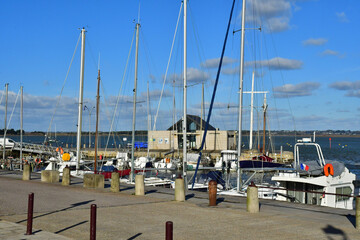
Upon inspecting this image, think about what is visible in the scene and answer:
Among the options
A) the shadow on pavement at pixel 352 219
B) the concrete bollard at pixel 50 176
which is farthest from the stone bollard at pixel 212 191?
the concrete bollard at pixel 50 176

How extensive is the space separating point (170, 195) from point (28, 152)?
63934mm

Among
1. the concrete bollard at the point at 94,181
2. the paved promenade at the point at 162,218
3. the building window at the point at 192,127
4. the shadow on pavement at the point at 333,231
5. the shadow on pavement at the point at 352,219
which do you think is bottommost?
the shadow on pavement at the point at 333,231

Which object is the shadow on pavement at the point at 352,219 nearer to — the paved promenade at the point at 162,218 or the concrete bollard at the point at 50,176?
the paved promenade at the point at 162,218

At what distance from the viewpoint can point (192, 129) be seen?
87.6 metres

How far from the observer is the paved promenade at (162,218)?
1273 cm

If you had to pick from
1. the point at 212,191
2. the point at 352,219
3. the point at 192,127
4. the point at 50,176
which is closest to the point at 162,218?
the point at 212,191

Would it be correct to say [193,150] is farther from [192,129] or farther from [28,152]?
[28,152]

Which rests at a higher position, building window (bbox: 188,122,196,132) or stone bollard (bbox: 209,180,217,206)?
building window (bbox: 188,122,196,132)

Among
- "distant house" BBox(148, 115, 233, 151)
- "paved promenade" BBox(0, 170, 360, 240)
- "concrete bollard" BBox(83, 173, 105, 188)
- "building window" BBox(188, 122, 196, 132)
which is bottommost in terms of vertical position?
"paved promenade" BBox(0, 170, 360, 240)

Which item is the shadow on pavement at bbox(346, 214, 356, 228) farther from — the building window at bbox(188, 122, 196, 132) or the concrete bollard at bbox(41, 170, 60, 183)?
the building window at bbox(188, 122, 196, 132)

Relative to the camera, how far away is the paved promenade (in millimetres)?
12727

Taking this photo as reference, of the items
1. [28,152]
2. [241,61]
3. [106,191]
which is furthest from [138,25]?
[28,152]

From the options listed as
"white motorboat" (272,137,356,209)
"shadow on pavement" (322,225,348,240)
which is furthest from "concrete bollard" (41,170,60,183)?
"shadow on pavement" (322,225,348,240)

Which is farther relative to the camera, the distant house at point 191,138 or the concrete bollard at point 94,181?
the distant house at point 191,138
